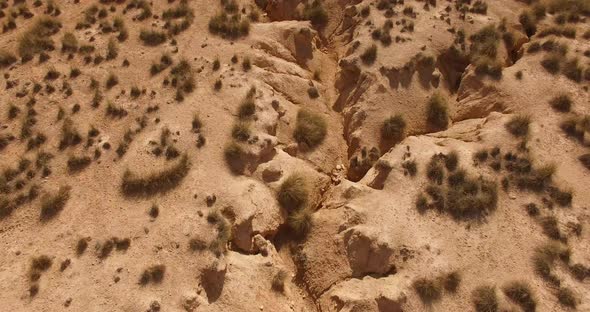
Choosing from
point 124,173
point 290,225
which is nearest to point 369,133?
point 290,225

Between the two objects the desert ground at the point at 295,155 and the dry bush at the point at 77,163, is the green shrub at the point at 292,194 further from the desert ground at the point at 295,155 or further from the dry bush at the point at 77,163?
the dry bush at the point at 77,163

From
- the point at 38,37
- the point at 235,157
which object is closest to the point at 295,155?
the point at 235,157

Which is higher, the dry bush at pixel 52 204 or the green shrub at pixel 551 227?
the green shrub at pixel 551 227

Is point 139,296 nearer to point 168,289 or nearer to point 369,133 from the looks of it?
point 168,289

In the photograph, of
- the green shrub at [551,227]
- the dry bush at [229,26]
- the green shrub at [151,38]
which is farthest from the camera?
the dry bush at [229,26]

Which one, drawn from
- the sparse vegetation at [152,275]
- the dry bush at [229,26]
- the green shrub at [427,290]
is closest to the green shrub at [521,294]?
the green shrub at [427,290]

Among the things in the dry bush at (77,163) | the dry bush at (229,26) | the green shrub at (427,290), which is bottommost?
the green shrub at (427,290)

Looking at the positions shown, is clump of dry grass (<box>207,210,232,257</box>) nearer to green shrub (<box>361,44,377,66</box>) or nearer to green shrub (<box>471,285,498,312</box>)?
green shrub (<box>471,285,498,312</box>)

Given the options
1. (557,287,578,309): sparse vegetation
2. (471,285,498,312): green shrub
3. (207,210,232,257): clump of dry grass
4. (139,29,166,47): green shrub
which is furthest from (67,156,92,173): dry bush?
(557,287,578,309): sparse vegetation
